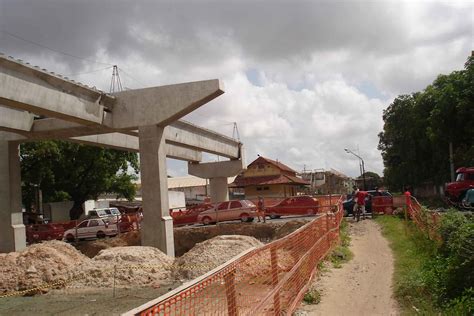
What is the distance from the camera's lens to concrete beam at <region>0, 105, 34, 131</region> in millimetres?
21094

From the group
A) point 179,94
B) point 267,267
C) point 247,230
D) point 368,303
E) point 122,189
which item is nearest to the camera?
point 267,267

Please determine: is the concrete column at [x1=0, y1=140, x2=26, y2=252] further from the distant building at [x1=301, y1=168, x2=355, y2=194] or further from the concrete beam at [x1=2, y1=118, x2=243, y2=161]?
the distant building at [x1=301, y1=168, x2=355, y2=194]

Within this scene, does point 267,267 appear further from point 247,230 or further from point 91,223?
point 91,223

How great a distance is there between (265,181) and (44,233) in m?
32.8

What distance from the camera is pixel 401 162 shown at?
57.7 metres

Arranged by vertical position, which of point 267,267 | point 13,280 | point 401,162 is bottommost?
point 13,280

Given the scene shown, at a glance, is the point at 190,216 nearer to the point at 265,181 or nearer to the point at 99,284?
the point at 99,284

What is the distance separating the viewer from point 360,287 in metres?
10.7

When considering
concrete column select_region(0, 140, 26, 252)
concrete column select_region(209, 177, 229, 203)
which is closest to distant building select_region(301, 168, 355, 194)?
concrete column select_region(209, 177, 229, 203)

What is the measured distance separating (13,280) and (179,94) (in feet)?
29.4

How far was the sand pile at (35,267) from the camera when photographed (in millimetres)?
16984

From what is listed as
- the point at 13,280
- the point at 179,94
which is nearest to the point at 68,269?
the point at 13,280

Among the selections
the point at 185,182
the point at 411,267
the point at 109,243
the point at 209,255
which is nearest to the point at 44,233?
the point at 109,243

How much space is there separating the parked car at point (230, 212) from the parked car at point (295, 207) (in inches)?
53.2
